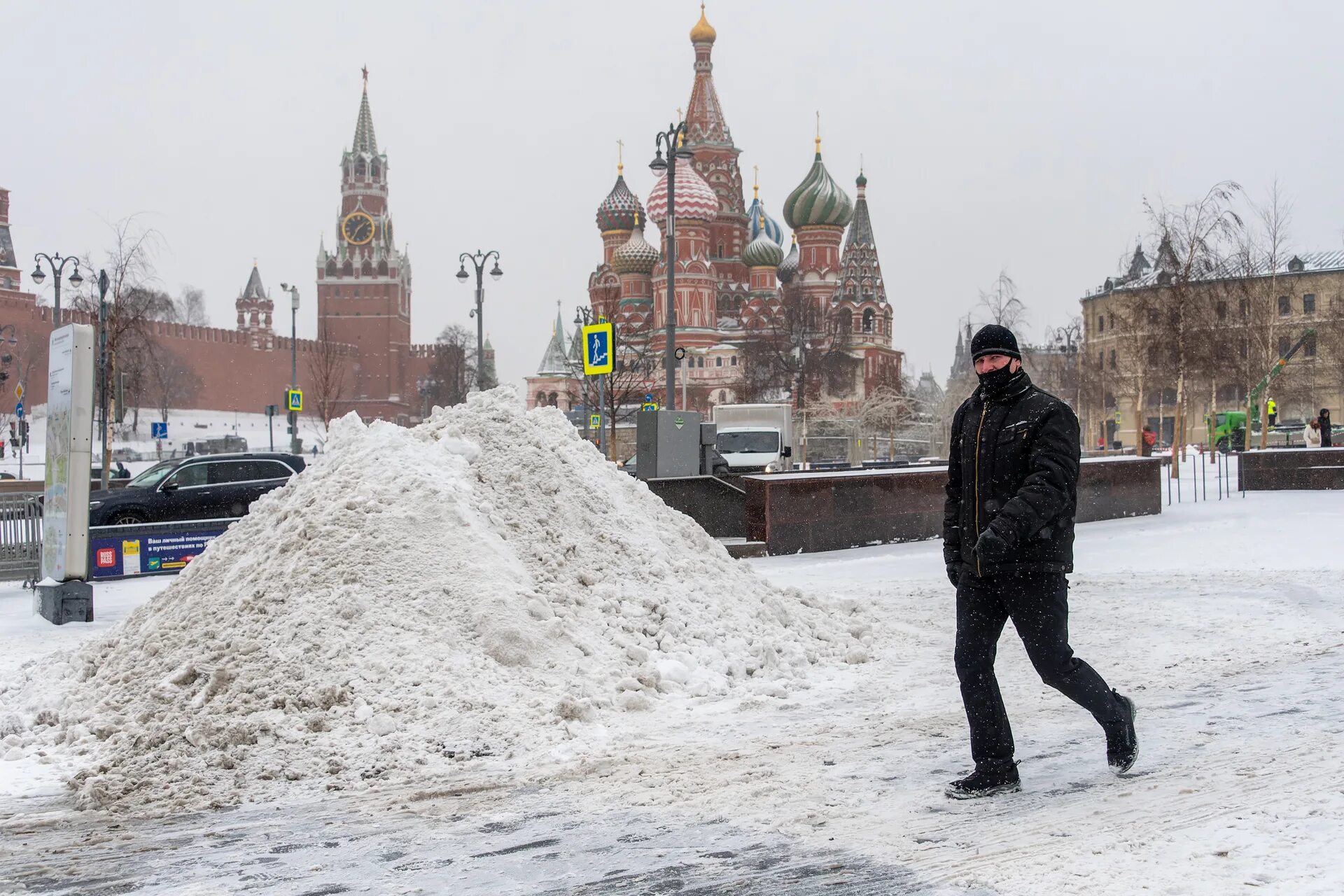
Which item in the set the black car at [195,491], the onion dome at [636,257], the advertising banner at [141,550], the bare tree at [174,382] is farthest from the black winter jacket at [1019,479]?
the bare tree at [174,382]

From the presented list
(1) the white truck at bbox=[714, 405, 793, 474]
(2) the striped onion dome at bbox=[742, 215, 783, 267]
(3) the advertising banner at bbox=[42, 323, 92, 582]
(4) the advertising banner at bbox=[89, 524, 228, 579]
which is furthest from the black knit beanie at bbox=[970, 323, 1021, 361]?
(2) the striped onion dome at bbox=[742, 215, 783, 267]

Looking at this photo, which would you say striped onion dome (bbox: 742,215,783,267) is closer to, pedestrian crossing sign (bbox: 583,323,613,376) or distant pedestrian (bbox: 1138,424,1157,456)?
distant pedestrian (bbox: 1138,424,1157,456)

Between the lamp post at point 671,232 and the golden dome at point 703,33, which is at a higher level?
the golden dome at point 703,33

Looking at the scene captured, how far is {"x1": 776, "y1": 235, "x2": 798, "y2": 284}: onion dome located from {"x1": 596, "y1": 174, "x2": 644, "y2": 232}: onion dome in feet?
37.4

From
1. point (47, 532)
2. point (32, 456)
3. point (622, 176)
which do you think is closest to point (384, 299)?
point (622, 176)

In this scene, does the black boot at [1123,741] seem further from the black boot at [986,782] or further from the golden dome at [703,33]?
the golden dome at [703,33]

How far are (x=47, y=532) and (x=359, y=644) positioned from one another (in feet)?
20.0

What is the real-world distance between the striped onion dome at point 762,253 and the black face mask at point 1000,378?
263ft

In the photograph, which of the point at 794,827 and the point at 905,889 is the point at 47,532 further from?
the point at 905,889

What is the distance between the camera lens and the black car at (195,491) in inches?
679

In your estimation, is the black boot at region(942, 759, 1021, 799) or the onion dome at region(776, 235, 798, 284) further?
the onion dome at region(776, 235, 798, 284)

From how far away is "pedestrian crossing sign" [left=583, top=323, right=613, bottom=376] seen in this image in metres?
18.5

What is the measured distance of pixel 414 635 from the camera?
21.6 feet

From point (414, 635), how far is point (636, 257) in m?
78.7
